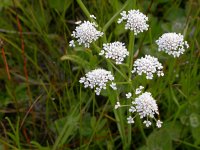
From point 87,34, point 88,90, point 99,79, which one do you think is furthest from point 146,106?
point 88,90

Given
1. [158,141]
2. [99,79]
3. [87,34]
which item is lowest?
[158,141]

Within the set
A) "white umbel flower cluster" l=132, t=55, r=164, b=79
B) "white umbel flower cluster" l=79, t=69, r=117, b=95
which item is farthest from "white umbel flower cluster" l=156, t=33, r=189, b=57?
"white umbel flower cluster" l=79, t=69, r=117, b=95

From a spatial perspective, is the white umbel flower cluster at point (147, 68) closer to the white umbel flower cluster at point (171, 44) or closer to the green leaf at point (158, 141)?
the white umbel flower cluster at point (171, 44)

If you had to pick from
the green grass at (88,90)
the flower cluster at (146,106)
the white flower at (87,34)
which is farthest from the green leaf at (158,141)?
A: the white flower at (87,34)

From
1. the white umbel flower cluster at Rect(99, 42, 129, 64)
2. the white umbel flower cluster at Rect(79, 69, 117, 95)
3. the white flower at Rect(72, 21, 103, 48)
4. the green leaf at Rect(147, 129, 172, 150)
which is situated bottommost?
the green leaf at Rect(147, 129, 172, 150)

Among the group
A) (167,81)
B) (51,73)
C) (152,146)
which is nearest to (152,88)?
(167,81)

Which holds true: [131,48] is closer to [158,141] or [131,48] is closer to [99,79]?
[99,79]

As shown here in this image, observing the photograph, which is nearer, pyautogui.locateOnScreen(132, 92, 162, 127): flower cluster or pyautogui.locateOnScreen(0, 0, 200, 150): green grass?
pyautogui.locateOnScreen(132, 92, 162, 127): flower cluster

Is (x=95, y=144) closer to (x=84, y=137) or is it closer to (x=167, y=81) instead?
(x=84, y=137)

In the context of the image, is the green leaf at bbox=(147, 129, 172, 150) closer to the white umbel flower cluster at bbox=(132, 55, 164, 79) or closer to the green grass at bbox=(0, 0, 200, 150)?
the green grass at bbox=(0, 0, 200, 150)

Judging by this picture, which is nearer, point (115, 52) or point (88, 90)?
point (115, 52)

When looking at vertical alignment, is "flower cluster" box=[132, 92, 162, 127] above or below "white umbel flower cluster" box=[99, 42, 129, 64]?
below
